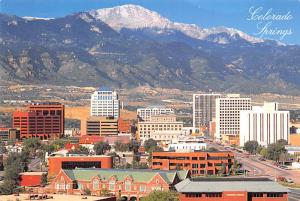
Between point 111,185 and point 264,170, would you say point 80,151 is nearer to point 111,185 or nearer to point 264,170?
point 264,170

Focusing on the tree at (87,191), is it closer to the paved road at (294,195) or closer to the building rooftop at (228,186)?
the building rooftop at (228,186)

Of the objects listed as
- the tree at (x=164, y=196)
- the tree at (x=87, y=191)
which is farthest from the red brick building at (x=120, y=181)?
the tree at (x=164, y=196)

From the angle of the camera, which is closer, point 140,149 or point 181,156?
point 181,156

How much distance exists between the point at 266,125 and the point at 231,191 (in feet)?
385

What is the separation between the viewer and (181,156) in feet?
390

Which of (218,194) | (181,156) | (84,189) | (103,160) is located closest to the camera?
(218,194)

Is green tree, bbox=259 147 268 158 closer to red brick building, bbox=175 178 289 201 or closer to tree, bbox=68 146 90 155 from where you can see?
tree, bbox=68 146 90 155

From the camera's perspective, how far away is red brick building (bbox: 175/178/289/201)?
217 ft

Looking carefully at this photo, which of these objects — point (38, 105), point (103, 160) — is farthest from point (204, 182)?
point (38, 105)

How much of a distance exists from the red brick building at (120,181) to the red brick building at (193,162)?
96.8 feet

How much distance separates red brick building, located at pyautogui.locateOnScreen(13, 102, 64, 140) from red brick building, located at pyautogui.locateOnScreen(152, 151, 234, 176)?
243ft

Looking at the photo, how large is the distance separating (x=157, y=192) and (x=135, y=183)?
13.0 metres

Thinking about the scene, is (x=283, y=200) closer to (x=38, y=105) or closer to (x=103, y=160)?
(x=103, y=160)

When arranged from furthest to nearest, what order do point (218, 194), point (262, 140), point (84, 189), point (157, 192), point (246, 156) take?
point (262, 140), point (246, 156), point (84, 189), point (157, 192), point (218, 194)
